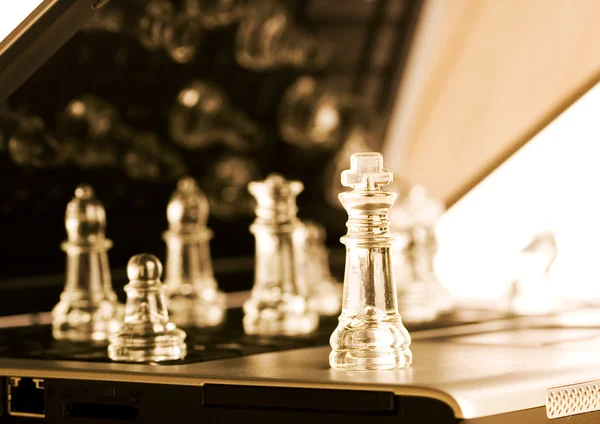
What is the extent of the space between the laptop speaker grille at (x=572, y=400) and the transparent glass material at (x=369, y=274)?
0.56 ft

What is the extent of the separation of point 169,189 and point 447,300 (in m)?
0.76

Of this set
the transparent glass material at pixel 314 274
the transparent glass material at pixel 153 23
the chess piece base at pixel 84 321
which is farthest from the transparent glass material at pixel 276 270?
the transparent glass material at pixel 153 23

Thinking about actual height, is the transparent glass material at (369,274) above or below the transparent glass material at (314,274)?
below

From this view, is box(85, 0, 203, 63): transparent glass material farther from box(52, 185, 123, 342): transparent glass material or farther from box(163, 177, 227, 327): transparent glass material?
box(52, 185, 123, 342): transparent glass material

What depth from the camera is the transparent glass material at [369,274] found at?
1.54 metres

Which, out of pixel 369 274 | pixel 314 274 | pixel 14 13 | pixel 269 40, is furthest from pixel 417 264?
pixel 14 13

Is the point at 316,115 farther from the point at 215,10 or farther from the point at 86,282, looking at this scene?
the point at 86,282

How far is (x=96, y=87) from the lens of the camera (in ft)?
8.87

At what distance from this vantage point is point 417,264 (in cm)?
242

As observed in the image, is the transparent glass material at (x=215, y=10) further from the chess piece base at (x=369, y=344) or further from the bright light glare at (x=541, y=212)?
the chess piece base at (x=369, y=344)

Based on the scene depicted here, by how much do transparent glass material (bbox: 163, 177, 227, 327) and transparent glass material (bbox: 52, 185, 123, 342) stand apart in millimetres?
160

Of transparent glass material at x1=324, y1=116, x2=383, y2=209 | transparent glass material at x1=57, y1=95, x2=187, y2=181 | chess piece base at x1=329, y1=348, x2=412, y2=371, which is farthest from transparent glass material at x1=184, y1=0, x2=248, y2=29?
chess piece base at x1=329, y1=348, x2=412, y2=371

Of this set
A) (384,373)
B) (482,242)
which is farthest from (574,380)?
(482,242)

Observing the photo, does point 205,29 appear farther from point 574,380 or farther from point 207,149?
point 574,380
